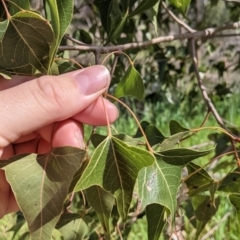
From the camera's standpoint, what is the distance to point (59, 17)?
25.7 inches

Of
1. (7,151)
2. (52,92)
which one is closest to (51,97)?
(52,92)

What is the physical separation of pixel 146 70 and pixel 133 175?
5.46ft

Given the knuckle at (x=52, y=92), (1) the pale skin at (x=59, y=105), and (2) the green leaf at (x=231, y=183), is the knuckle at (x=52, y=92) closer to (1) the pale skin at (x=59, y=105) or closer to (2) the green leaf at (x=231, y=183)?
(1) the pale skin at (x=59, y=105)

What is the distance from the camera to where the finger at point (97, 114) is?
0.80m

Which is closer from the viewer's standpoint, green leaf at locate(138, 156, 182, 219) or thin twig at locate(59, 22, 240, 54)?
green leaf at locate(138, 156, 182, 219)

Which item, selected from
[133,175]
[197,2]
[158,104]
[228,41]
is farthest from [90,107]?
[228,41]

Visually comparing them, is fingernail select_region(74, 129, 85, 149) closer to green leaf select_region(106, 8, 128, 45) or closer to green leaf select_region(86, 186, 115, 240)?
green leaf select_region(86, 186, 115, 240)

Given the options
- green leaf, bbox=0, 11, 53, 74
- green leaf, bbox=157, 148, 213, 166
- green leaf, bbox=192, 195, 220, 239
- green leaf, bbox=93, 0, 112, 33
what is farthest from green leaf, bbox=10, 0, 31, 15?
green leaf, bbox=192, 195, 220, 239

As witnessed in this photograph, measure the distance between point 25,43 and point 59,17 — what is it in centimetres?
7

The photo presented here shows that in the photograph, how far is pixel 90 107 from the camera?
81 cm

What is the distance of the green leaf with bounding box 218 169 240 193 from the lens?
0.81 meters

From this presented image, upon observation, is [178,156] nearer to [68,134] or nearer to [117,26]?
[68,134]

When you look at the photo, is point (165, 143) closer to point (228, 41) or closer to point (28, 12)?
point (28, 12)

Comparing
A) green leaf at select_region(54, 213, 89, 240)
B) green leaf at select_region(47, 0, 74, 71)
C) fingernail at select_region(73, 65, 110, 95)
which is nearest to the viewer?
green leaf at select_region(47, 0, 74, 71)
